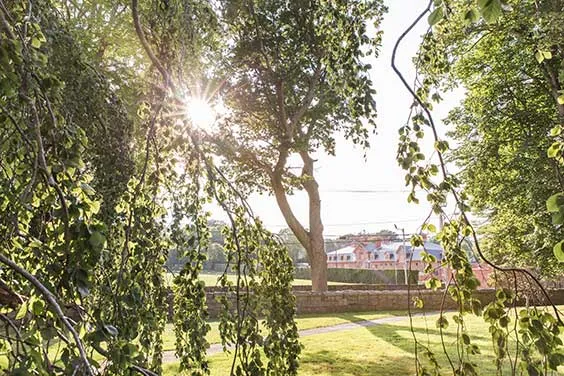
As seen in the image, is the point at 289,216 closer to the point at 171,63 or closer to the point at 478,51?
the point at 478,51

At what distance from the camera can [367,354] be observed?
220 inches

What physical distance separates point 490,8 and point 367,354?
5.47 m

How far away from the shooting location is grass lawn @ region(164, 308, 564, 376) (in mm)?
4672

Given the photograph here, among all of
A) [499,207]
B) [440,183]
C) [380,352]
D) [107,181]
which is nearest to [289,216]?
[499,207]

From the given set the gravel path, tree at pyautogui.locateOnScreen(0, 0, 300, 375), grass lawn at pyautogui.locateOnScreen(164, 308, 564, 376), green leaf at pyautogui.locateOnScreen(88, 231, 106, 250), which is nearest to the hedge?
the gravel path

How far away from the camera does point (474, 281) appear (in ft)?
3.92

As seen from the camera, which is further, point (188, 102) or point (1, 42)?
point (188, 102)

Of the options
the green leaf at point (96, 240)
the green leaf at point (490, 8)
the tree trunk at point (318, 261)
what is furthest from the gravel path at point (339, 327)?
the green leaf at point (490, 8)

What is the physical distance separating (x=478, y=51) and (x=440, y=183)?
9.88 metres

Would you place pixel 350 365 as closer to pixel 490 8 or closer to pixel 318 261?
pixel 490 8

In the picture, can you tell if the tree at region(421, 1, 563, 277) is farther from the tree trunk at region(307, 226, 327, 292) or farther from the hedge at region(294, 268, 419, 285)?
the hedge at region(294, 268, 419, 285)

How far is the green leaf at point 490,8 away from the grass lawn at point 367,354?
334cm

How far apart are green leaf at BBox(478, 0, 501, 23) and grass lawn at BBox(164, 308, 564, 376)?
11.0ft

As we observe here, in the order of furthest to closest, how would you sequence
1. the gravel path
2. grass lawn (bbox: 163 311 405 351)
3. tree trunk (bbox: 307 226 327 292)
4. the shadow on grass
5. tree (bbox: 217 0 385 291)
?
tree trunk (bbox: 307 226 327 292) < grass lawn (bbox: 163 311 405 351) < tree (bbox: 217 0 385 291) < the gravel path < the shadow on grass
